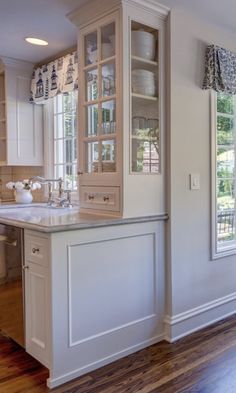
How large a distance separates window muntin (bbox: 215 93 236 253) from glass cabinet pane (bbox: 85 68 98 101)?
1015 mm

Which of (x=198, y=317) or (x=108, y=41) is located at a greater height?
(x=108, y=41)

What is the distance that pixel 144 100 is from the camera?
2455 mm

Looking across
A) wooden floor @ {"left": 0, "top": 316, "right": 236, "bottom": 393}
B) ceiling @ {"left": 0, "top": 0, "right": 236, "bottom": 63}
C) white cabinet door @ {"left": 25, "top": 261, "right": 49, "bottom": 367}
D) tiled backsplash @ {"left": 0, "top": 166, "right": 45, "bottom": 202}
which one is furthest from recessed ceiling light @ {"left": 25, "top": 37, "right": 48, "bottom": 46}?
wooden floor @ {"left": 0, "top": 316, "right": 236, "bottom": 393}

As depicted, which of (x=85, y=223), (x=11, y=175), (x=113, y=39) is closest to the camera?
(x=85, y=223)

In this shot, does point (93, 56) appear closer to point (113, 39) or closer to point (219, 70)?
point (113, 39)

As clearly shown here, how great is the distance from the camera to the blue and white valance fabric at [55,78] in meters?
3.01

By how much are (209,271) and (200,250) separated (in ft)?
0.72

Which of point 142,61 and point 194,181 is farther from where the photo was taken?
point 194,181

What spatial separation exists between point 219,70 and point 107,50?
35.4 inches

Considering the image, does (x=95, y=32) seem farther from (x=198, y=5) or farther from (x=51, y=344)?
(x=51, y=344)

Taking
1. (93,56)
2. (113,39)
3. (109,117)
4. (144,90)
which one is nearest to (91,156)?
(109,117)

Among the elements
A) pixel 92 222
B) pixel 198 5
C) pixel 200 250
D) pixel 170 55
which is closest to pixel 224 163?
pixel 200 250

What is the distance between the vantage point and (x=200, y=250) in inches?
108

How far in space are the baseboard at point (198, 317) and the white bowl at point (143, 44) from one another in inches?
73.4
